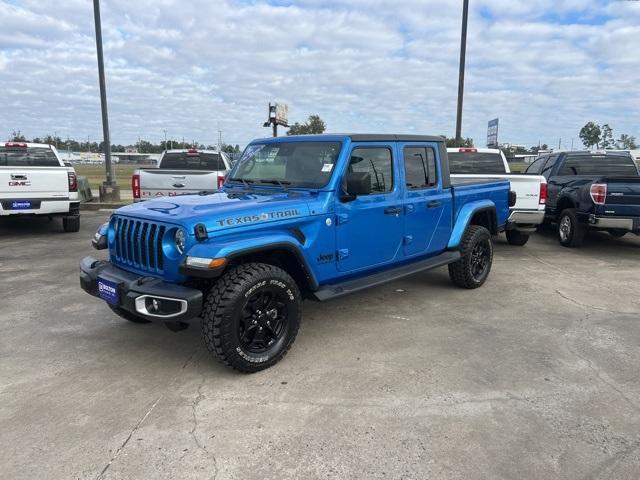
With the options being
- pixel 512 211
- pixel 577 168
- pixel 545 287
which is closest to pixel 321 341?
pixel 545 287

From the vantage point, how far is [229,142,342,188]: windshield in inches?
173

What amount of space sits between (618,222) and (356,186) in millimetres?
5898

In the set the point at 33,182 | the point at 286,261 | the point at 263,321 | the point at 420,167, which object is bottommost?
the point at 263,321

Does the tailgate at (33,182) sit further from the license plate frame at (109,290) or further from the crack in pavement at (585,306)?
the crack in pavement at (585,306)

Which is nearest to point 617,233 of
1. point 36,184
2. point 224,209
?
point 224,209

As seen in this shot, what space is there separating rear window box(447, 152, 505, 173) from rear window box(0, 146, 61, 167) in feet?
26.2

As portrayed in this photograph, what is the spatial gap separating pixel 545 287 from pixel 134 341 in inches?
191

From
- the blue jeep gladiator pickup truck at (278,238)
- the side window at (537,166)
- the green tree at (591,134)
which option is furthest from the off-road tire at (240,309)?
the green tree at (591,134)

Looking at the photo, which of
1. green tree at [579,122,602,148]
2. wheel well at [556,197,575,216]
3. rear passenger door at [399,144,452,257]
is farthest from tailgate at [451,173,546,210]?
green tree at [579,122,602,148]

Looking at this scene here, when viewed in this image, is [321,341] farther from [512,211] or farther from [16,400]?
[512,211]

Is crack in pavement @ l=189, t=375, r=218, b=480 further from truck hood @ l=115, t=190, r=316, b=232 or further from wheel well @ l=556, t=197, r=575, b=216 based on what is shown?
wheel well @ l=556, t=197, r=575, b=216

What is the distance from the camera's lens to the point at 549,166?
10.6 meters

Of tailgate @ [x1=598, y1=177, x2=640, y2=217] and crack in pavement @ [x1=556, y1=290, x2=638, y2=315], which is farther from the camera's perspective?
tailgate @ [x1=598, y1=177, x2=640, y2=217]

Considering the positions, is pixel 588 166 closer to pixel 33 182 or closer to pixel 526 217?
pixel 526 217
